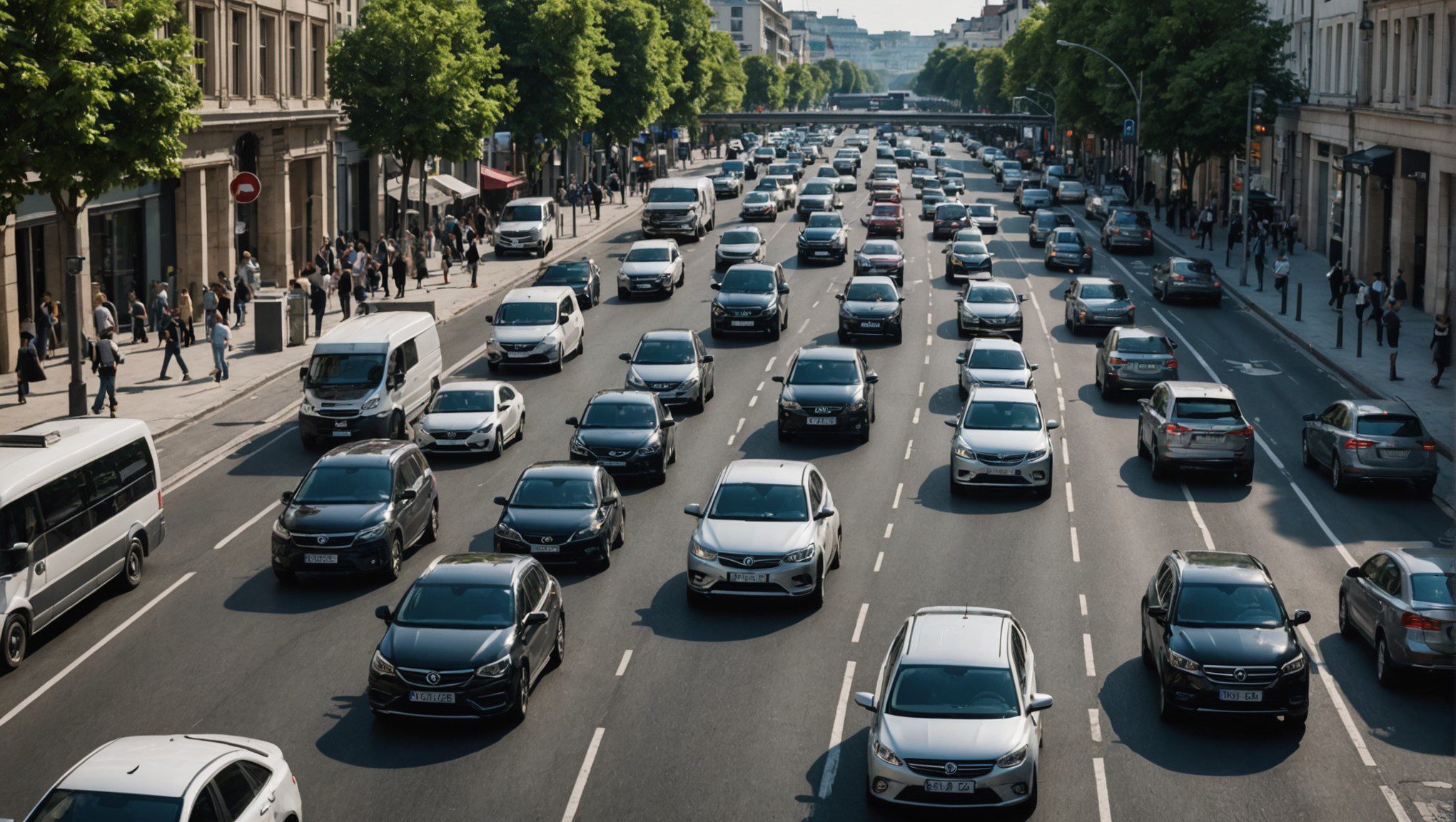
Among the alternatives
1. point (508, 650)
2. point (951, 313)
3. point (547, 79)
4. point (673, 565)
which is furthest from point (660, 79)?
point (508, 650)

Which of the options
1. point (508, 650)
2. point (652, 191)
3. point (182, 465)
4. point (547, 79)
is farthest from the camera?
point (547, 79)

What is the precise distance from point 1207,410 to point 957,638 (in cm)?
1480

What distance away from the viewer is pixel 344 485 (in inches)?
944

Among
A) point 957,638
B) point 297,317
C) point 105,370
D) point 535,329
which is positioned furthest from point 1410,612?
point 297,317

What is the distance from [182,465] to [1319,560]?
64.4 feet

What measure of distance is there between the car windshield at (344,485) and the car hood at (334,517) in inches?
4.5

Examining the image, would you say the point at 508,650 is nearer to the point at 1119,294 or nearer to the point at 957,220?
the point at 1119,294

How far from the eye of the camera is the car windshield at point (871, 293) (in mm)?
44219

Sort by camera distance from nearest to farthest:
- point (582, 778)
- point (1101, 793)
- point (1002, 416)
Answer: point (1101, 793) → point (582, 778) → point (1002, 416)

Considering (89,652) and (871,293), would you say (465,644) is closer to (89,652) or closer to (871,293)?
(89,652)

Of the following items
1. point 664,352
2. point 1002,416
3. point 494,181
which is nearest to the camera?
point 1002,416

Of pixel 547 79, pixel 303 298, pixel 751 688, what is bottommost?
pixel 751 688

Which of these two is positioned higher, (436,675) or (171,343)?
(171,343)

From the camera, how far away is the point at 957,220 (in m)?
70.7
